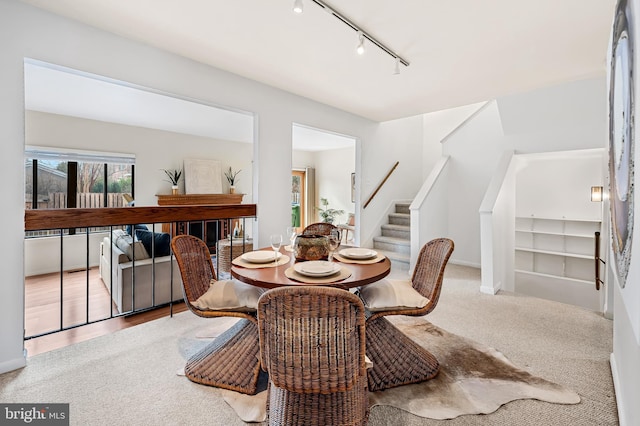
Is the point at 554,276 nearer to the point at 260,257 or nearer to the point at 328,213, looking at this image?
the point at 328,213

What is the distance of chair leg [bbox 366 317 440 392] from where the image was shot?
1804 millimetres

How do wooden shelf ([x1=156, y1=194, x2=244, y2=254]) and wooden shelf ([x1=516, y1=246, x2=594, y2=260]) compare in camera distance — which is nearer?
wooden shelf ([x1=516, y1=246, x2=594, y2=260])

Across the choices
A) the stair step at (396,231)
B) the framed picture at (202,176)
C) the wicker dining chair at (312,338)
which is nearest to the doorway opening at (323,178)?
the framed picture at (202,176)

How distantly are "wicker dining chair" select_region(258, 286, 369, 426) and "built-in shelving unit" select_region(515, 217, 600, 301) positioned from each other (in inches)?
207

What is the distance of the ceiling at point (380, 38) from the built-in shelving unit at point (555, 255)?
8.82 ft

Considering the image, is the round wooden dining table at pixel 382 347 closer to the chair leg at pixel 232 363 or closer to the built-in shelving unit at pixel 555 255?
the chair leg at pixel 232 363

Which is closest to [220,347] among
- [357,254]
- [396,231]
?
[357,254]

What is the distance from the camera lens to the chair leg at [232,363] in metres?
1.77

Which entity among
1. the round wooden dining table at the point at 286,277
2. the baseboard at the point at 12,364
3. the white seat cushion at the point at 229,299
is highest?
the round wooden dining table at the point at 286,277

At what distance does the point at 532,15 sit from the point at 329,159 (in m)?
6.52

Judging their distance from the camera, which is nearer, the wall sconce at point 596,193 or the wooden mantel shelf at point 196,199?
the wall sconce at point 596,193

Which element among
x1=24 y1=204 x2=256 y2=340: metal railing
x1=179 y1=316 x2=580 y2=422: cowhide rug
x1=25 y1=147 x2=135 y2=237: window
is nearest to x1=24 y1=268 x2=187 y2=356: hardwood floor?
x1=24 y1=204 x2=256 y2=340: metal railing

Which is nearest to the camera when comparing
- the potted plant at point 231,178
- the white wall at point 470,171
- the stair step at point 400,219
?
the white wall at point 470,171

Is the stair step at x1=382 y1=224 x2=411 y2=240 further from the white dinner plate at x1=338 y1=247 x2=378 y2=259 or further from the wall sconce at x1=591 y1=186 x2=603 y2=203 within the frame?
the white dinner plate at x1=338 y1=247 x2=378 y2=259
